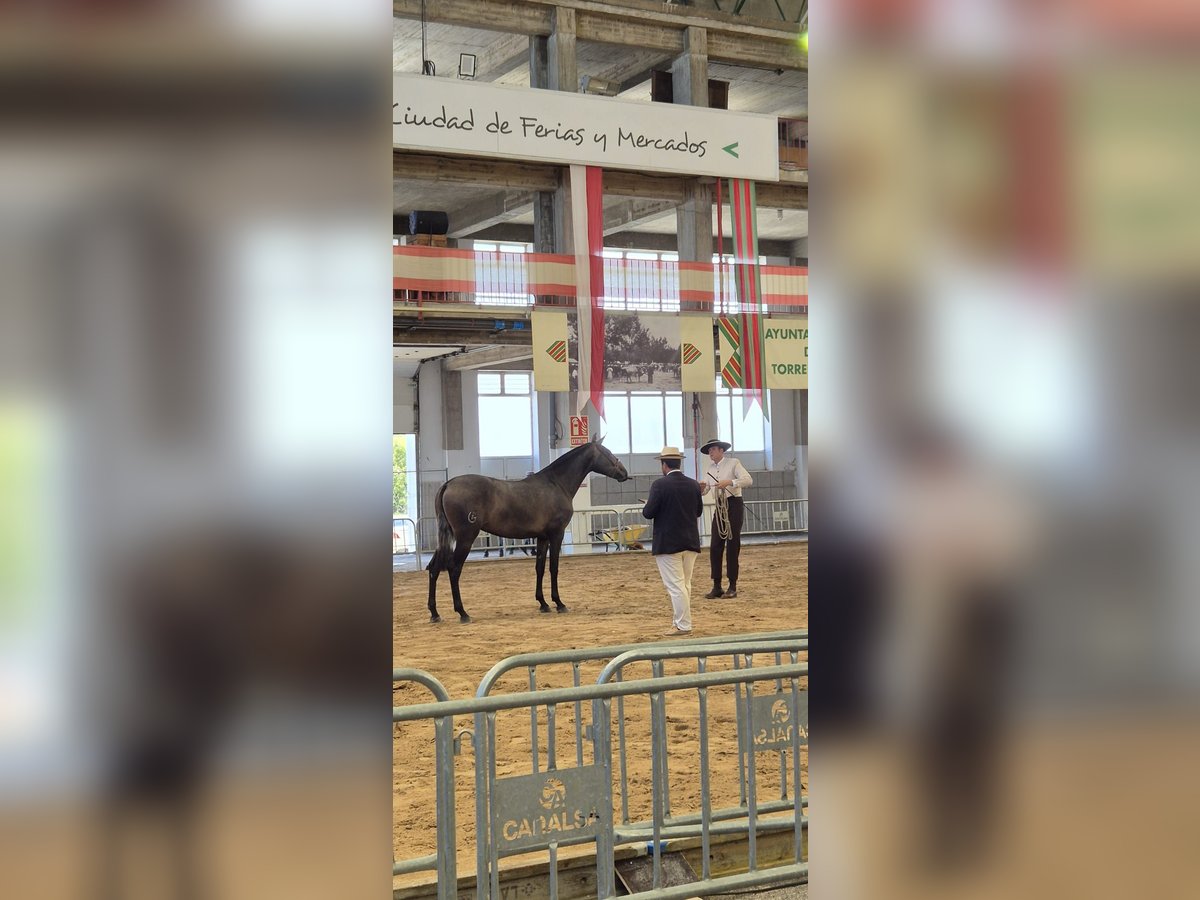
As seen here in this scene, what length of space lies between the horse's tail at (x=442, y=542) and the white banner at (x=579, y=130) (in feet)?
17.3

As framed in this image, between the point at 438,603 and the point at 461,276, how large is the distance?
5099 millimetres

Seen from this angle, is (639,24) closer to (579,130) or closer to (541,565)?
(579,130)

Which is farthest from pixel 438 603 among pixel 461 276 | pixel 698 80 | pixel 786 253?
pixel 786 253

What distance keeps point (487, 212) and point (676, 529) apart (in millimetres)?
13039

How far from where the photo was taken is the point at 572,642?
9414mm

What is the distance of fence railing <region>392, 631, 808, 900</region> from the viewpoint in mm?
3504

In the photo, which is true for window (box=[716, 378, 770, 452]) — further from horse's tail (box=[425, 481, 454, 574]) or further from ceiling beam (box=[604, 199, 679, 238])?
horse's tail (box=[425, 481, 454, 574])

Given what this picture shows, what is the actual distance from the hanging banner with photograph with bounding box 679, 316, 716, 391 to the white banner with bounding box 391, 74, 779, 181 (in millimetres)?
2301

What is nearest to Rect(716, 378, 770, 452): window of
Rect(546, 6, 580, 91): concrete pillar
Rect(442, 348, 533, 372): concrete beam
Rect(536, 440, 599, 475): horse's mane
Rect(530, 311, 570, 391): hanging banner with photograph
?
Rect(442, 348, 533, 372): concrete beam

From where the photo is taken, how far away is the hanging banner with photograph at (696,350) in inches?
619

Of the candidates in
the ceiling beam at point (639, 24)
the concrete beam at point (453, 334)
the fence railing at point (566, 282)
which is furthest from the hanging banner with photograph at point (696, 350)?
the ceiling beam at point (639, 24)
